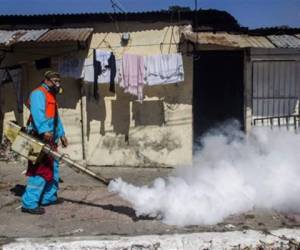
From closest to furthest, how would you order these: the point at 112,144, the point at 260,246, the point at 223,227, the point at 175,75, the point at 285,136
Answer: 1. the point at 260,246
2. the point at 223,227
3. the point at 285,136
4. the point at 175,75
5. the point at 112,144

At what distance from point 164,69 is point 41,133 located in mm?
3807

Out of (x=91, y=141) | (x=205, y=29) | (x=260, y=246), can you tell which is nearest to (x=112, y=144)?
(x=91, y=141)

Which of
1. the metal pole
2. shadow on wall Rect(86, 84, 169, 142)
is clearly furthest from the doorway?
the metal pole

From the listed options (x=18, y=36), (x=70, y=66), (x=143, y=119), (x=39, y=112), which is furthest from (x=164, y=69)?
(x=39, y=112)

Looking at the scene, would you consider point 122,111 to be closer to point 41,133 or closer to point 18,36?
point 18,36

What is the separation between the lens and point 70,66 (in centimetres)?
1059

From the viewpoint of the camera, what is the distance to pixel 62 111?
10969 mm

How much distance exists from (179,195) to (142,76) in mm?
4242

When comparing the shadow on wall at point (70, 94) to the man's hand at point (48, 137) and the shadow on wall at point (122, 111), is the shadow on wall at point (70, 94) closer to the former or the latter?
the shadow on wall at point (122, 111)

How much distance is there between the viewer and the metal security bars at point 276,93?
416 inches

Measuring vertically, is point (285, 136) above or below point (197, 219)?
above

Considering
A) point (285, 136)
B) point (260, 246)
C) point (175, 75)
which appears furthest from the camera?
point (175, 75)

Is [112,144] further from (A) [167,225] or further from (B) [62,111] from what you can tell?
(A) [167,225]

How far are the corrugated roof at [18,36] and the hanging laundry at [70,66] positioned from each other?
71cm
